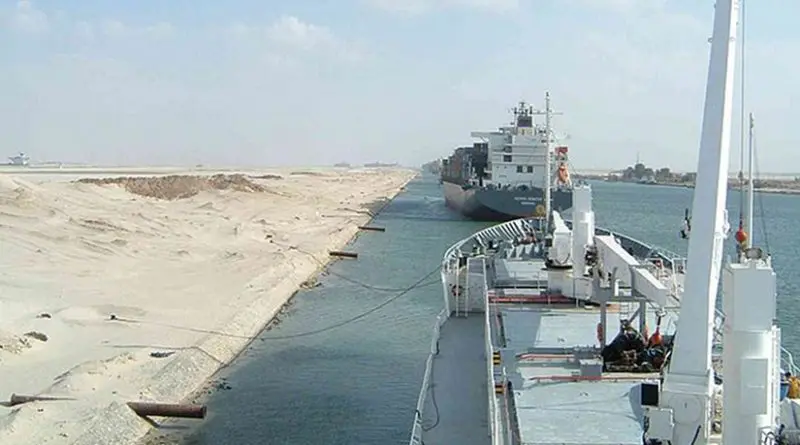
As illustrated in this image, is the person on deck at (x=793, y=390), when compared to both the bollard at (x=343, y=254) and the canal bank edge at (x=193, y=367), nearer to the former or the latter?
the canal bank edge at (x=193, y=367)

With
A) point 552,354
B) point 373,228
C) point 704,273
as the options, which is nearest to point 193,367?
point 552,354

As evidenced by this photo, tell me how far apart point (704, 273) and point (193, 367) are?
20.8 m

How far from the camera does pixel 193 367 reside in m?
27.1

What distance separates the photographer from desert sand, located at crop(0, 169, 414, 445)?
2236 cm

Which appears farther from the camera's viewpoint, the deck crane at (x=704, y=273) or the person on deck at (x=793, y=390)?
the person on deck at (x=793, y=390)

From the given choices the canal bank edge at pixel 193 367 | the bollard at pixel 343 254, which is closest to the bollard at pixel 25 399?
the canal bank edge at pixel 193 367

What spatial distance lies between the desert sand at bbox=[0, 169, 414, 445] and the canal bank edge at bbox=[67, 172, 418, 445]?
57 mm

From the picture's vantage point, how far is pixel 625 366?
1482cm

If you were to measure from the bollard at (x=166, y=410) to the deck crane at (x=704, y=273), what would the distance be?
616 inches

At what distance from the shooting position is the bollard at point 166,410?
72.1 ft

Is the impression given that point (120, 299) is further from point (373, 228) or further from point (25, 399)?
point (373, 228)

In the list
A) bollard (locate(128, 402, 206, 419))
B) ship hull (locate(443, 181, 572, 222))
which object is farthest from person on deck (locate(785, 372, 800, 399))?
ship hull (locate(443, 181, 572, 222))

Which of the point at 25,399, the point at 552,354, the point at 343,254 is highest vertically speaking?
the point at 552,354

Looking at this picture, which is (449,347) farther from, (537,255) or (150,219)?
(150,219)
